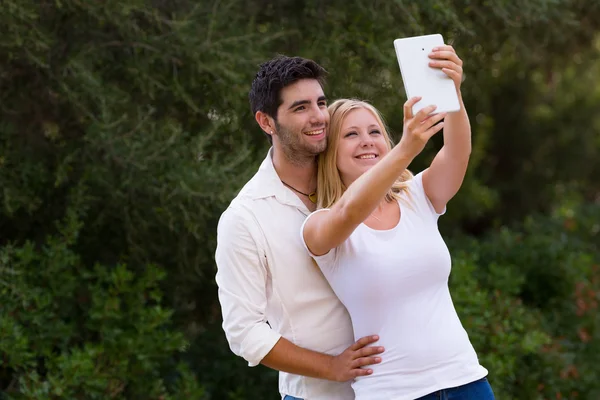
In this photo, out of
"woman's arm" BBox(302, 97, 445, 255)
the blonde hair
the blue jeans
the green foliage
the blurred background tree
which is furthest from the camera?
the blurred background tree

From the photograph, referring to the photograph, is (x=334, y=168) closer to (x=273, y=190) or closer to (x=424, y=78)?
(x=273, y=190)

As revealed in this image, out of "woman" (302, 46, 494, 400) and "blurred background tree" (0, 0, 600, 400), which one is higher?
"blurred background tree" (0, 0, 600, 400)

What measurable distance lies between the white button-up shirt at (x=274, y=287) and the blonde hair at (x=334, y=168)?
0.09 metres

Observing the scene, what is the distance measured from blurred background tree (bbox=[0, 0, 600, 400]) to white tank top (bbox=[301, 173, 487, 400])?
1826 millimetres

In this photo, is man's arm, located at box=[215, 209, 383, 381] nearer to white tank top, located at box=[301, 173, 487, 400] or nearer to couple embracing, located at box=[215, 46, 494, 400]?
couple embracing, located at box=[215, 46, 494, 400]

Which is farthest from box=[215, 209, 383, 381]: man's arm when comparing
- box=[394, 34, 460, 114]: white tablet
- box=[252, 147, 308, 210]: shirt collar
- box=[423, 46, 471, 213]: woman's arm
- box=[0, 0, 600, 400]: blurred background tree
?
box=[0, 0, 600, 400]: blurred background tree

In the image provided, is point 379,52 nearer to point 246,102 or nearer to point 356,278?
point 246,102

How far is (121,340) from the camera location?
4547 millimetres

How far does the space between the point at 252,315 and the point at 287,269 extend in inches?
6.8

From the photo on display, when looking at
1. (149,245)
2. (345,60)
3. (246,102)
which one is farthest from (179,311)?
(345,60)

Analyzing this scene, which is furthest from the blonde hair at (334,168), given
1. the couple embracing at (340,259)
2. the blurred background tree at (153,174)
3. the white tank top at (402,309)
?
the blurred background tree at (153,174)

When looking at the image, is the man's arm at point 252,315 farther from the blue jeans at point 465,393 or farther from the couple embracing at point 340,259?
the blue jeans at point 465,393

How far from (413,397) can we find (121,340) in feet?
7.54

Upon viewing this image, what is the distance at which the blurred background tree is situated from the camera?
4.44 m
